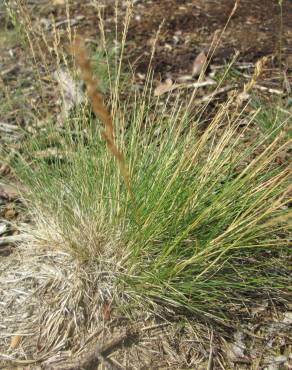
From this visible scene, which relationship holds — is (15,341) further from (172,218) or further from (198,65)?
(198,65)

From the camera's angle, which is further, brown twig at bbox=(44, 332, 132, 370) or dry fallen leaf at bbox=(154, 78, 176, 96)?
dry fallen leaf at bbox=(154, 78, 176, 96)

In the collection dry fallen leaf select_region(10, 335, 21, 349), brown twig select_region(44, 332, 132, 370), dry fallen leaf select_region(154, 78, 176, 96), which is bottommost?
brown twig select_region(44, 332, 132, 370)

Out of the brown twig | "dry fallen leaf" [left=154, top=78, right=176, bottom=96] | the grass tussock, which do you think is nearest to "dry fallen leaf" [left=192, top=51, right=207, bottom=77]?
"dry fallen leaf" [left=154, top=78, right=176, bottom=96]

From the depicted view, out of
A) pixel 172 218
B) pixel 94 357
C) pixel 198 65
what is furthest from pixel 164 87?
pixel 94 357

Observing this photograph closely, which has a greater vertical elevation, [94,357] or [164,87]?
[164,87]

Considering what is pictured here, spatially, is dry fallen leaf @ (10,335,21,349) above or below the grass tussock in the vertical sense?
below

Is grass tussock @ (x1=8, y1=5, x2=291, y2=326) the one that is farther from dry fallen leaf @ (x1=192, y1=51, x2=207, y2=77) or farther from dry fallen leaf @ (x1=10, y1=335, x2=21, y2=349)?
dry fallen leaf @ (x1=192, y1=51, x2=207, y2=77)

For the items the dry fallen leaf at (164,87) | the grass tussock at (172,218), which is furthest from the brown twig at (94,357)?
the dry fallen leaf at (164,87)

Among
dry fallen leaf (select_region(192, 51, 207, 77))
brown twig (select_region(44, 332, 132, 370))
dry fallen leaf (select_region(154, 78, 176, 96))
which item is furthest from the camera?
dry fallen leaf (select_region(192, 51, 207, 77))
